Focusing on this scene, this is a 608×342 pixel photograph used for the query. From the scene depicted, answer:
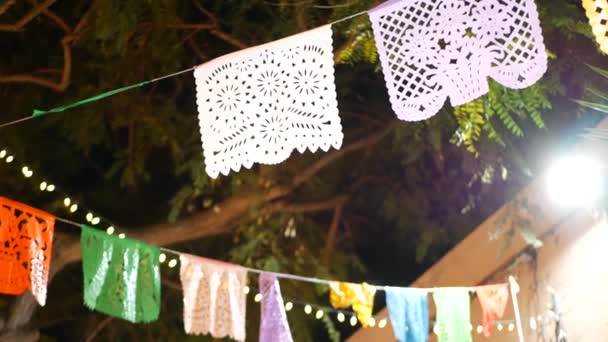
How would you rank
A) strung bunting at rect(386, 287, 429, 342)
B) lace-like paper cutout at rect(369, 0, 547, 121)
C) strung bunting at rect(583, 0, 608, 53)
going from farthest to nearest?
strung bunting at rect(386, 287, 429, 342) < lace-like paper cutout at rect(369, 0, 547, 121) < strung bunting at rect(583, 0, 608, 53)

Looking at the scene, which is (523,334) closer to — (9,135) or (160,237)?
(160,237)

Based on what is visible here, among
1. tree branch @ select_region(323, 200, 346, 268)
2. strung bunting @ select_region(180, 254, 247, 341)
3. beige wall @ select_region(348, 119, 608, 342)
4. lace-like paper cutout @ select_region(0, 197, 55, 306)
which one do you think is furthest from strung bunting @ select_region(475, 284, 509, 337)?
lace-like paper cutout @ select_region(0, 197, 55, 306)

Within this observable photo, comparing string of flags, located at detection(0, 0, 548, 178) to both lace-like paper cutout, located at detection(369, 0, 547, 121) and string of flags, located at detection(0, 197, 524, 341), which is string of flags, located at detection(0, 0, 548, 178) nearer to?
lace-like paper cutout, located at detection(369, 0, 547, 121)

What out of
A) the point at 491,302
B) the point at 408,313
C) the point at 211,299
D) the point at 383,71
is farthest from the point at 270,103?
the point at 491,302

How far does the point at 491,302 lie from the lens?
2.96 meters

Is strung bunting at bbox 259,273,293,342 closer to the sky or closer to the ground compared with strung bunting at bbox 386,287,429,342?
closer to the sky

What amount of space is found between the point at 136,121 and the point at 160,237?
Answer: 54cm

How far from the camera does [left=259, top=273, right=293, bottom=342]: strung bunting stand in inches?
102

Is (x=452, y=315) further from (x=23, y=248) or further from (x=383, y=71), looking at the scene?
(x=23, y=248)

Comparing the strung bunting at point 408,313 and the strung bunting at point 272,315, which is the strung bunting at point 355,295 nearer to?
the strung bunting at point 408,313

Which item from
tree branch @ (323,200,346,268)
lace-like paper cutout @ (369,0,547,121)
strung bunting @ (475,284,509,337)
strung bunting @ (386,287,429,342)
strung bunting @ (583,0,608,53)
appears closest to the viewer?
strung bunting @ (583,0,608,53)

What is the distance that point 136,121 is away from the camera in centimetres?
350

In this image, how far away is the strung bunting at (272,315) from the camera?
2578 mm

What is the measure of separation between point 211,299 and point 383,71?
106cm
